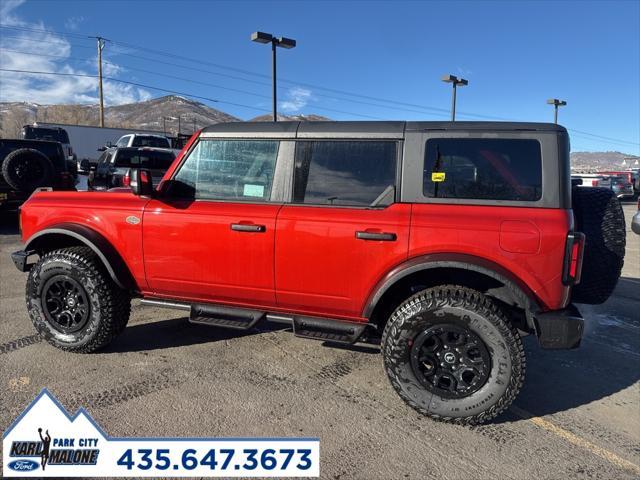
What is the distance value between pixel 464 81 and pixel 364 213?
73.9 ft

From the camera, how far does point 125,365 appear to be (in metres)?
3.60

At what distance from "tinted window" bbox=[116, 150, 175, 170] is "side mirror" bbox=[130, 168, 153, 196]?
7.77m

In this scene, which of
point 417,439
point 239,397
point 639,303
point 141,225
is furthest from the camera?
point 639,303

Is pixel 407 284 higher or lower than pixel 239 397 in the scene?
higher

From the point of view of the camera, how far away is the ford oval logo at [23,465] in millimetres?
2395

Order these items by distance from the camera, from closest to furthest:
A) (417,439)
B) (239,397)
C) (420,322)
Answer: (417,439) → (420,322) → (239,397)

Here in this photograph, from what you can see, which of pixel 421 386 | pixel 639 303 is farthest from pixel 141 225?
pixel 639 303

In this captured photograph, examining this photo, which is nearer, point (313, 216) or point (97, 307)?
point (313, 216)

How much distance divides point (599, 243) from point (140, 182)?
333 centimetres

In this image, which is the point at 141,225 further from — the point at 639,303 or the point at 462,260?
the point at 639,303

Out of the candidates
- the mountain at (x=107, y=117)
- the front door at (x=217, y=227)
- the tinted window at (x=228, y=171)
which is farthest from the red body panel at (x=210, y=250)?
the mountain at (x=107, y=117)

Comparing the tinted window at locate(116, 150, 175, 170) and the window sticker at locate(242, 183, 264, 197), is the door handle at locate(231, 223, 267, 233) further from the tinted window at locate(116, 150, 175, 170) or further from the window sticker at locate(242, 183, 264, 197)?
the tinted window at locate(116, 150, 175, 170)

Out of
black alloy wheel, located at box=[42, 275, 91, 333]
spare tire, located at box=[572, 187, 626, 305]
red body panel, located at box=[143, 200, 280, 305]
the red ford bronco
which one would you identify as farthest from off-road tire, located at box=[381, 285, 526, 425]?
black alloy wheel, located at box=[42, 275, 91, 333]

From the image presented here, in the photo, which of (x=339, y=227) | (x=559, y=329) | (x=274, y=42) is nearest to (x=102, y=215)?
(x=339, y=227)
